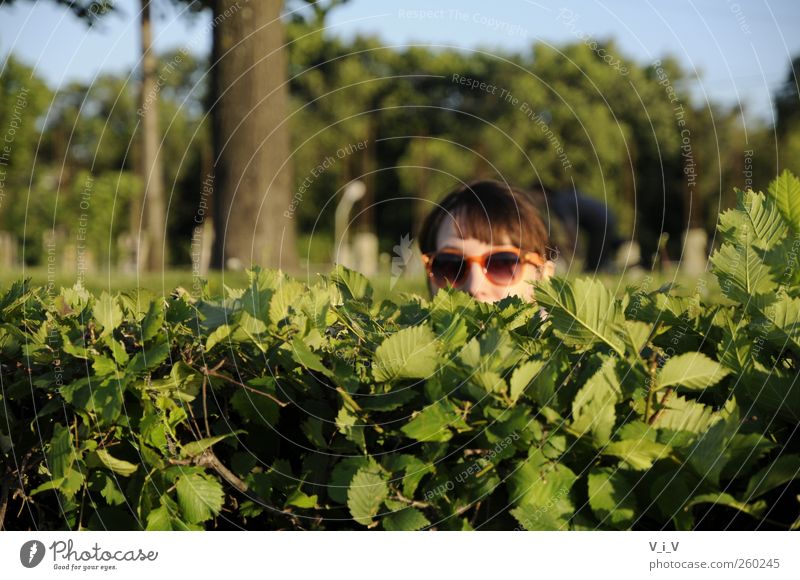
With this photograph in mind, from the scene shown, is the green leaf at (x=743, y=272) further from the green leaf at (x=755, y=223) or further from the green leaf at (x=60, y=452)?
the green leaf at (x=60, y=452)

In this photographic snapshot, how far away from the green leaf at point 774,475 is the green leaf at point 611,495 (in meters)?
0.17

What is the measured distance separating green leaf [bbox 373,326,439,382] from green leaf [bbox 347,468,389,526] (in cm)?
14

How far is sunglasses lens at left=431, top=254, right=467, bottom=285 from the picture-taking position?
2828 millimetres

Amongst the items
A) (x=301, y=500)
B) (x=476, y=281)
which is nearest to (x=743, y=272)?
(x=301, y=500)

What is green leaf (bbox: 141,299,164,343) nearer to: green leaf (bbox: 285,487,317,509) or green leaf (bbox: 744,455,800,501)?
green leaf (bbox: 285,487,317,509)

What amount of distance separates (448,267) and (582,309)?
1.55 m

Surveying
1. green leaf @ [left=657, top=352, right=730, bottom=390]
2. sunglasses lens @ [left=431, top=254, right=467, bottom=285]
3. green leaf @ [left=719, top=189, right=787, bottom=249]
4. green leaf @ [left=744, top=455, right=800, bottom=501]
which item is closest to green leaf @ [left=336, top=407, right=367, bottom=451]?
green leaf @ [left=657, top=352, right=730, bottom=390]

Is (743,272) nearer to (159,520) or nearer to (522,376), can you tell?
(522,376)

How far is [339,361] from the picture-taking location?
1312mm

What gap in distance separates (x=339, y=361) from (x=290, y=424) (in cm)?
17

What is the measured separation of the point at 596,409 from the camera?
3.94ft

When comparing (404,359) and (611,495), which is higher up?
(404,359)

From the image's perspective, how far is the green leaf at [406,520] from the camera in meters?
1.26
